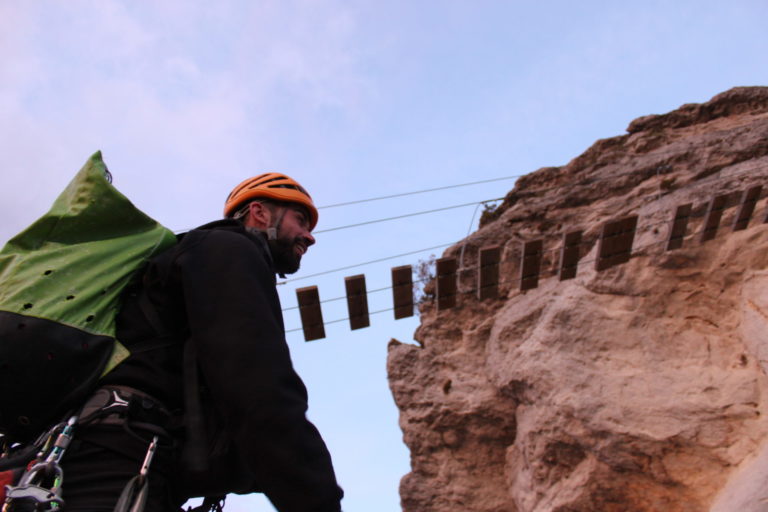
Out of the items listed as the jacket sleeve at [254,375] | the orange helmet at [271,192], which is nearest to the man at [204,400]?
the jacket sleeve at [254,375]

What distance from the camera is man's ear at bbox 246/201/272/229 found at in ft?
8.80

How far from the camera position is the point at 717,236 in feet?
26.3

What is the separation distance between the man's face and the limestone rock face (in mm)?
4692

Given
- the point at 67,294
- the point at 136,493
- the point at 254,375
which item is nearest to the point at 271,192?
the point at 67,294

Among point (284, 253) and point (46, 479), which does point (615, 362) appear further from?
point (46, 479)

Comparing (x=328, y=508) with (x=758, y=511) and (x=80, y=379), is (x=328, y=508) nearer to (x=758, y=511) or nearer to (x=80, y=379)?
(x=80, y=379)

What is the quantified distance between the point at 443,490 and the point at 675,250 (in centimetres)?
382

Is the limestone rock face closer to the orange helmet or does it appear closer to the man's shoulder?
the orange helmet

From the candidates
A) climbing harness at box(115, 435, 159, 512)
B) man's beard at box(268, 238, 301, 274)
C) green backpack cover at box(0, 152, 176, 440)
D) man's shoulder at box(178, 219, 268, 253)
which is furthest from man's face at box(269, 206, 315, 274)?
climbing harness at box(115, 435, 159, 512)

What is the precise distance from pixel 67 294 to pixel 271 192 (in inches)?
36.2

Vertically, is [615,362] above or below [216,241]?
below

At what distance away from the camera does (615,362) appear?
25.2 feet

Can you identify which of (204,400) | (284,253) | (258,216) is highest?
(258,216)

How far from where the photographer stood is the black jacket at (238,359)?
1.76 metres
